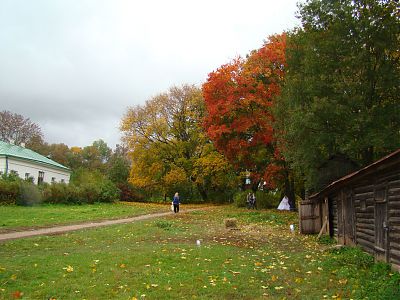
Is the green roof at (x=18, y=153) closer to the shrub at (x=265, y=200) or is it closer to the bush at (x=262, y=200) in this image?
the bush at (x=262, y=200)

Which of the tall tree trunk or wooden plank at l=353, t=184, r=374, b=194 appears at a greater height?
the tall tree trunk

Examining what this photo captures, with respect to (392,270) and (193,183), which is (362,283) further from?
(193,183)

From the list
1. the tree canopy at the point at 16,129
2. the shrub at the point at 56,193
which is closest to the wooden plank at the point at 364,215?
the shrub at the point at 56,193

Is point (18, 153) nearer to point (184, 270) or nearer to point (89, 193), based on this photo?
point (89, 193)

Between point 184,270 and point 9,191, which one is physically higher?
point 9,191

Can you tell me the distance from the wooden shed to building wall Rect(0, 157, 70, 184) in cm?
3583

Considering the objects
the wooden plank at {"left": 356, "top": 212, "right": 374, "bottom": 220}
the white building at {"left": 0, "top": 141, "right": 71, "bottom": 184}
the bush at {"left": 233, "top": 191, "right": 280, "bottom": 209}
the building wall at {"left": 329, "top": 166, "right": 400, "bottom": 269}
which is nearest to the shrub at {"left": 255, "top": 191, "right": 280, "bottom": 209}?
the bush at {"left": 233, "top": 191, "right": 280, "bottom": 209}

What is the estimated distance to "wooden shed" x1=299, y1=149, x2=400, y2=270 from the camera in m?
10.4

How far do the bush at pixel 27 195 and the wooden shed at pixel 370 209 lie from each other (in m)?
23.0

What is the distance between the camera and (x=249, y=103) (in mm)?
30375

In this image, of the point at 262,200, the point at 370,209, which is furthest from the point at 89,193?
the point at 370,209

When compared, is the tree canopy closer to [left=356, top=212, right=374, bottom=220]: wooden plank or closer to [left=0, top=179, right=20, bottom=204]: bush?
[left=0, top=179, right=20, bottom=204]: bush

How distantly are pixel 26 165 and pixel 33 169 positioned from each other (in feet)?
4.96

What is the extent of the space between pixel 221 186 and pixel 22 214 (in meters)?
27.4
